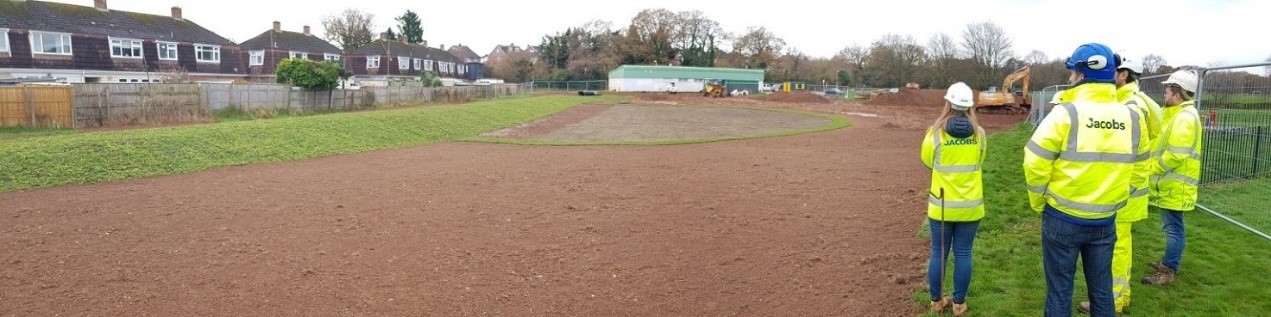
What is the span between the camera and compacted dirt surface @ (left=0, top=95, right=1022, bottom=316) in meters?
5.88

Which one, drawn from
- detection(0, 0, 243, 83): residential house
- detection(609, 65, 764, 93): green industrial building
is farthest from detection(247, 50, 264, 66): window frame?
detection(609, 65, 764, 93): green industrial building

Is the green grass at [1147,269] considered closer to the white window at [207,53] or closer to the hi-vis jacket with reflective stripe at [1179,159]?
the hi-vis jacket with reflective stripe at [1179,159]

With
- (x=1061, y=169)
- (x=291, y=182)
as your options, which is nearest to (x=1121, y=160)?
(x=1061, y=169)

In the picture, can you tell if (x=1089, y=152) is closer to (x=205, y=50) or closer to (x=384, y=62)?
(x=205, y=50)

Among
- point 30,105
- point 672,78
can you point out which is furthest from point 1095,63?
point 672,78

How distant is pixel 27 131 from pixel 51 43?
19.1 m

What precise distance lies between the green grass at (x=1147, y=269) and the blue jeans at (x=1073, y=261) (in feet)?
3.12

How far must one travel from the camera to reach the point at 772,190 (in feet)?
37.7

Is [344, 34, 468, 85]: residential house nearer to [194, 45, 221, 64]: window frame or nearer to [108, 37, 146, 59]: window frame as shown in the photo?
[194, 45, 221, 64]: window frame

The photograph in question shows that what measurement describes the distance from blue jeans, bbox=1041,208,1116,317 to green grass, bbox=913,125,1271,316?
95cm

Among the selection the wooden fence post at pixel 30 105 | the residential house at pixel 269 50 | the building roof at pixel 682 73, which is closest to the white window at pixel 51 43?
the residential house at pixel 269 50

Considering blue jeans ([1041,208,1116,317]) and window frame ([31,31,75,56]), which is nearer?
blue jeans ([1041,208,1116,317])

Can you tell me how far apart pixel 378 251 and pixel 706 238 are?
361 cm

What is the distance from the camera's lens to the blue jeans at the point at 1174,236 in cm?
542
